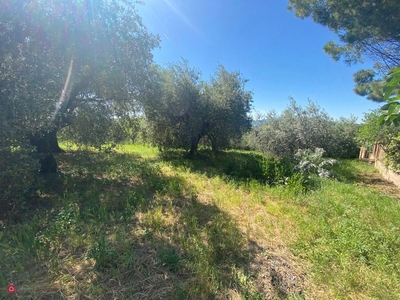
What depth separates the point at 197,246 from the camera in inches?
95.5

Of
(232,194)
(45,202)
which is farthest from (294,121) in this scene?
(45,202)

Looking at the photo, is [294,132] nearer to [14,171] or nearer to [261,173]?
[261,173]

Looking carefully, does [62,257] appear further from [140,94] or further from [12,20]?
[140,94]

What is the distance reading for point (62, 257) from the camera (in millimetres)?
2152

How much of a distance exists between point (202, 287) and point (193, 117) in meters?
7.39

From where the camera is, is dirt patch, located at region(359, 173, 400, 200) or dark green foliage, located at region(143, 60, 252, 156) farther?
dark green foliage, located at region(143, 60, 252, 156)

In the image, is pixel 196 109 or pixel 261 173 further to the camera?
pixel 196 109

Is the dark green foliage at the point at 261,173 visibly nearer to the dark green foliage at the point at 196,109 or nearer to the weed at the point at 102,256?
the dark green foliage at the point at 196,109

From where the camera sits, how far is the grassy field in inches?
73.2

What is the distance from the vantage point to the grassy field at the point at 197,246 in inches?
73.2

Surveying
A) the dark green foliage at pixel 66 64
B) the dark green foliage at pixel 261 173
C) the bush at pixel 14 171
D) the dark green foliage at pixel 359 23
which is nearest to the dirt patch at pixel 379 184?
the dark green foliage at pixel 261 173

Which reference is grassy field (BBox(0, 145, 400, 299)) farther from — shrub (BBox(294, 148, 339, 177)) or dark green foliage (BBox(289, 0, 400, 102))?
dark green foliage (BBox(289, 0, 400, 102))

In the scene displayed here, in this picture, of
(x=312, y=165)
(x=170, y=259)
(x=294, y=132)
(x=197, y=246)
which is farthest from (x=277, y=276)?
(x=294, y=132)

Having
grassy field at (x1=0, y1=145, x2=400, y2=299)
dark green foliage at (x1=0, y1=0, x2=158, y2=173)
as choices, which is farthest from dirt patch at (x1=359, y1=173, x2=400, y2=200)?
dark green foliage at (x1=0, y1=0, x2=158, y2=173)
